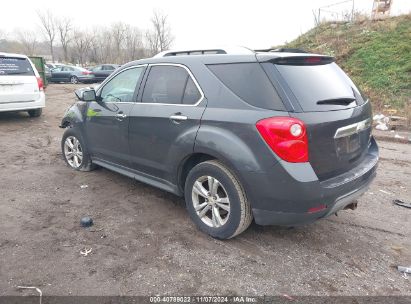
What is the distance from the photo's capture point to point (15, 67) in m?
8.70

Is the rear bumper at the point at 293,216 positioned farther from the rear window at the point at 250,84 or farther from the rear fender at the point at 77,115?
the rear fender at the point at 77,115

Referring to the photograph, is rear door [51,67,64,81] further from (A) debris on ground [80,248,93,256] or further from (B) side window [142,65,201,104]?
(A) debris on ground [80,248,93,256]

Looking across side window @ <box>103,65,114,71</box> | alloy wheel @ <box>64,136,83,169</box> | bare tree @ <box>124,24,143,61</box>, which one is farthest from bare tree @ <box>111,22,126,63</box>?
alloy wheel @ <box>64,136,83,169</box>

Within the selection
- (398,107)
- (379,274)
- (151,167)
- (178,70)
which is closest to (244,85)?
(178,70)

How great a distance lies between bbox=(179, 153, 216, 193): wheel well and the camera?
337 centimetres

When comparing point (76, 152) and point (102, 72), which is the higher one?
point (102, 72)

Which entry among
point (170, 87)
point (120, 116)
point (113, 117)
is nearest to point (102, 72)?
point (113, 117)

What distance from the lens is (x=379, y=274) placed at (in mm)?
2906

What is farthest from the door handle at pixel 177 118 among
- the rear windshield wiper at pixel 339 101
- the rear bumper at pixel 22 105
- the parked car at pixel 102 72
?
the parked car at pixel 102 72

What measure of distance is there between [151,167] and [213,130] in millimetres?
1116

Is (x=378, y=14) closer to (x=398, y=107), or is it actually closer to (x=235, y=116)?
(x=398, y=107)

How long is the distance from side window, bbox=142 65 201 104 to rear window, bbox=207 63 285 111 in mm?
364

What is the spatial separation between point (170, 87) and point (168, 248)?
5.51 feet

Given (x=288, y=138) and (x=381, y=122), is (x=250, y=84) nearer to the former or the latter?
(x=288, y=138)
